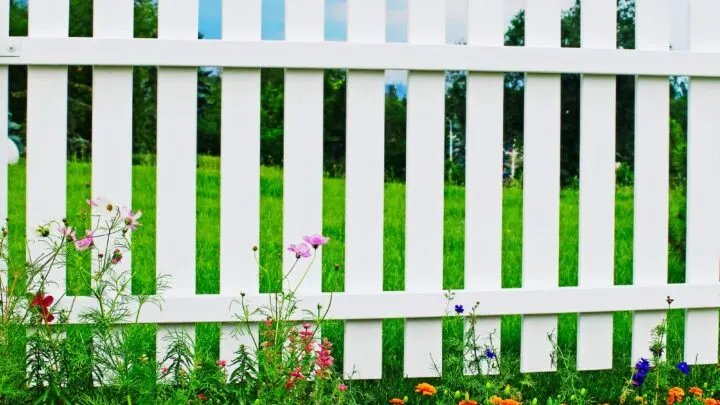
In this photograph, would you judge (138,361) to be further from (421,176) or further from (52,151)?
(421,176)

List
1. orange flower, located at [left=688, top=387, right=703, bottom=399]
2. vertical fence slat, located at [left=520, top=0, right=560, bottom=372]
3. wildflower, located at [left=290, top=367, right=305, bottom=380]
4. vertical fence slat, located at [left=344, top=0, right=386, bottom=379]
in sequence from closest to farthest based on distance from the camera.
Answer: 1. wildflower, located at [left=290, top=367, right=305, bottom=380]
2. orange flower, located at [left=688, top=387, right=703, bottom=399]
3. vertical fence slat, located at [left=344, top=0, right=386, bottom=379]
4. vertical fence slat, located at [left=520, top=0, right=560, bottom=372]

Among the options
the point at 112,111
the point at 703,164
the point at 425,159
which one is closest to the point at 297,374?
the point at 425,159

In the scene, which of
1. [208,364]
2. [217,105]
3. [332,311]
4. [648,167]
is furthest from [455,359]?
[217,105]

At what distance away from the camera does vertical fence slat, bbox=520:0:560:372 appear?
306 centimetres

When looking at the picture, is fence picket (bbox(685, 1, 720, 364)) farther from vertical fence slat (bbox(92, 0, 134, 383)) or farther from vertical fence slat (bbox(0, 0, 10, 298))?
vertical fence slat (bbox(0, 0, 10, 298))

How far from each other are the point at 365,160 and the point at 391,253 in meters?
2.11

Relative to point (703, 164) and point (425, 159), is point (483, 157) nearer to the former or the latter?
point (425, 159)

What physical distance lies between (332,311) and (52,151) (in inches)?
41.8

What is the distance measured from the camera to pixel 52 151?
111 inches

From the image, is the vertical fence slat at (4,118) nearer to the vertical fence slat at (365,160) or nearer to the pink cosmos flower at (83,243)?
the pink cosmos flower at (83,243)

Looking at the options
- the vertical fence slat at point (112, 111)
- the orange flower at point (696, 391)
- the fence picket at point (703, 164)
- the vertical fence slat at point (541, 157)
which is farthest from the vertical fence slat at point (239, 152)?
the fence picket at point (703, 164)

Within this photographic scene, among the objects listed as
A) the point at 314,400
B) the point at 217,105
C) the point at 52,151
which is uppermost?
the point at 217,105

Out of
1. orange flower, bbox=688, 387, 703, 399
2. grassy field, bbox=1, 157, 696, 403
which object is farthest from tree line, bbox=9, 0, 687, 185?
orange flower, bbox=688, 387, 703, 399

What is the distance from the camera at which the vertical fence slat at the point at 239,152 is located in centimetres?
285
